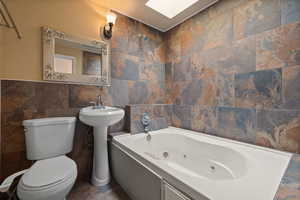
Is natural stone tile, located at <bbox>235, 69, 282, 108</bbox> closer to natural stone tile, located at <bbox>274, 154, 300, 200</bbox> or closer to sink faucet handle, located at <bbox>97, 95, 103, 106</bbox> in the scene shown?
natural stone tile, located at <bbox>274, 154, 300, 200</bbox>

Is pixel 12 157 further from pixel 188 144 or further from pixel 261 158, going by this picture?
pixel 261 158

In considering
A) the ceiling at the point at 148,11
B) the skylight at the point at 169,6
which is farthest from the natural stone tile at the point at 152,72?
the skylight at the point at 169,6

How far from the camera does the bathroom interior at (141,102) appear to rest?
967 mm

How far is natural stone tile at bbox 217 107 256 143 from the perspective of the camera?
54.2 inches

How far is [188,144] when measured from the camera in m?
1.70

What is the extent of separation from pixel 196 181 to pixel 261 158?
759 millimetres

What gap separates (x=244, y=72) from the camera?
141 centimetres

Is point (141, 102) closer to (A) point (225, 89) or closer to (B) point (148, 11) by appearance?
(A) point (225, 89)

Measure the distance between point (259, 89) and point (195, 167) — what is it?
3.83ft

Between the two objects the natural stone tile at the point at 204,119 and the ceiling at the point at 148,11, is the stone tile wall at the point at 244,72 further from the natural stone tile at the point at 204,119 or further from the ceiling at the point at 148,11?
the ceiling at the point at 148,11

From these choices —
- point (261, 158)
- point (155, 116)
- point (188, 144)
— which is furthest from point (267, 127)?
point (155, 116)

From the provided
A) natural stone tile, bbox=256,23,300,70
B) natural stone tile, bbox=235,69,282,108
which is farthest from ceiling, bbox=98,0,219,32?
natural stone tile, bbox=235,69,282,108

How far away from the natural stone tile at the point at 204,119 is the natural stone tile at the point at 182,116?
0.07 m

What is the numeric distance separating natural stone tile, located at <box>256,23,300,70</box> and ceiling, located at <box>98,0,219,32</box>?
842 millimetres
